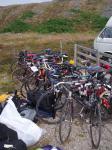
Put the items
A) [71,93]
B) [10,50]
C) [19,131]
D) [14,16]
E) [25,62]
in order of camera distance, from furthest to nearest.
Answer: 1. [14,16]
2. [10,50]
3. [25,62]
4. [71,93]
5. [19,131]

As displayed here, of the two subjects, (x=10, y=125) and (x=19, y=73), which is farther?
(x=19, y=73)

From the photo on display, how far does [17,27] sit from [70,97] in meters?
30.7

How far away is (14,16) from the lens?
4253cm

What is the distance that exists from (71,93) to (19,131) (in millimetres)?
1317

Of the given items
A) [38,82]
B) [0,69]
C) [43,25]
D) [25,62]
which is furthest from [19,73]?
[43,25]

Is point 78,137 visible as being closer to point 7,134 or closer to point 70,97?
point 70,97

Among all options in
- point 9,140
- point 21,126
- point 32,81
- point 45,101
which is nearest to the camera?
point 9,140

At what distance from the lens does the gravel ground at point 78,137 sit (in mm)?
7535

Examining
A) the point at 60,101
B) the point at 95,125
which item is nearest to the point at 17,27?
the point at 60,101

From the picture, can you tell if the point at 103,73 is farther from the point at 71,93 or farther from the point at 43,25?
the point at 43,25

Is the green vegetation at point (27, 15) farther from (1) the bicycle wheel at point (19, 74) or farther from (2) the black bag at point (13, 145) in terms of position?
(2) the black bag at point (13, 145)

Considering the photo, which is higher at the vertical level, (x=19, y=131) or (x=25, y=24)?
(x=19, y=131)

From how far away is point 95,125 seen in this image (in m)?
7.55

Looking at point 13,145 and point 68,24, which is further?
point 68,24
